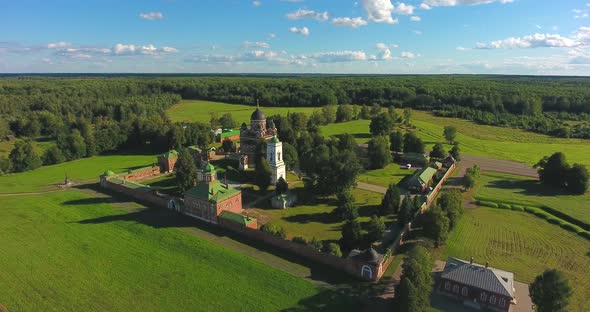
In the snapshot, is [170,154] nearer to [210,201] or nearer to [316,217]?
[210,201]

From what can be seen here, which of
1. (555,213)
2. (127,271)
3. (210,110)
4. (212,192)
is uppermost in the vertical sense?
(210,110)

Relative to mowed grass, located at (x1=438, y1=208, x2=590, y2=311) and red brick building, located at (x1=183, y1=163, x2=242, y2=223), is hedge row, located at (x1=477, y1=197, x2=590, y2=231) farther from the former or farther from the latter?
red brick building, located at (x1=183, y1=163, x2=242, y2=223)

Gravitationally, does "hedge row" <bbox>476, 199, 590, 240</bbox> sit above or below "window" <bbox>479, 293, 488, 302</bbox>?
above

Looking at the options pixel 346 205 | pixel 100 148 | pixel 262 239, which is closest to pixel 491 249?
pixel 346 205

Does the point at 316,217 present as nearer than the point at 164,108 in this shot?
Yes

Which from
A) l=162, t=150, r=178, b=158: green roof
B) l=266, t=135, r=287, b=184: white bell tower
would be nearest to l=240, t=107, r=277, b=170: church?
l=266, t=135, r=287, b=184: white bell tower

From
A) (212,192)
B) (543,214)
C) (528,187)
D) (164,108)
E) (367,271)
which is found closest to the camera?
(367,271)

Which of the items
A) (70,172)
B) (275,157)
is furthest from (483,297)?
(70,172)
